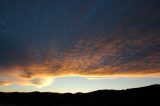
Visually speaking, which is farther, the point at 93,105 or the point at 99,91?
the point at 99,91

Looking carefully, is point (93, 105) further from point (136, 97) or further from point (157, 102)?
point (157, 102)

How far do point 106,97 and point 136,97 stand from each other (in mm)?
9869

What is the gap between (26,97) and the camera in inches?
2584

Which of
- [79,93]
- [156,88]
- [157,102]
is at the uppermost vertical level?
[79,93]

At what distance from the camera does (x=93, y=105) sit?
145ft

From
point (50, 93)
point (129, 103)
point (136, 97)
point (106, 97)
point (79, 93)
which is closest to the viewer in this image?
point (129, 103)

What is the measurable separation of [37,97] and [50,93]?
4986mm

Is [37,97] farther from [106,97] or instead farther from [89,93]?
[106,97]

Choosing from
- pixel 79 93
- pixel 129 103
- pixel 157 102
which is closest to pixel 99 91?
pixel 79 93

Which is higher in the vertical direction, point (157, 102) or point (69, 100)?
point (69, 100)

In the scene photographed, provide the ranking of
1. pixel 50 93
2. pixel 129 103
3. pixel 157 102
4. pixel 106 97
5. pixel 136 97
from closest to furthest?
1. pixel 157 102
2. pixel 129 103
3. pixel 136 97
4. pixel 106 97
5. pixel 50 93

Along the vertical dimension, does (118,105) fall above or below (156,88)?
below

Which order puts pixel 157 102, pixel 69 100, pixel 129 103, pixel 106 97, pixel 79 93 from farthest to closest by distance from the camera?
pixel 79 93 < pixel 69 100 < pixel 106 97 < pixel 129 103 < pixel 157 102

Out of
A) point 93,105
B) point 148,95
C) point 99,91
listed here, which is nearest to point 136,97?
point 148,95
